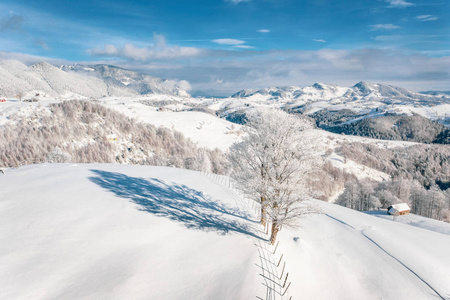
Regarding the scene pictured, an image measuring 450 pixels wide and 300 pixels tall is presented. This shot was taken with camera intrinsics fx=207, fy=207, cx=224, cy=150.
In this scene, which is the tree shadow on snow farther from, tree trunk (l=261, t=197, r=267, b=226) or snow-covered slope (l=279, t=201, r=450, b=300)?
snow-covered slope (l=279, t=201, r=450, b=300)

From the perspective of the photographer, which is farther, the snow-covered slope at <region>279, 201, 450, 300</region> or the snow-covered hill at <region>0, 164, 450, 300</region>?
the snow-covered slope at <region>279, 201, 450, 300</region>

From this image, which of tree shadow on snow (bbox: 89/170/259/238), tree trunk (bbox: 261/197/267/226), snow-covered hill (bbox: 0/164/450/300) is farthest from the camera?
tree shadow on snow (bbox: 89/170/259/238)

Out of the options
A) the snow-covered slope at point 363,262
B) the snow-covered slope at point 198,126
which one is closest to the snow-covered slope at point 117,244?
the snow-covered slope at point 363,262

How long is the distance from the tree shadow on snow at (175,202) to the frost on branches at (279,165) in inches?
169

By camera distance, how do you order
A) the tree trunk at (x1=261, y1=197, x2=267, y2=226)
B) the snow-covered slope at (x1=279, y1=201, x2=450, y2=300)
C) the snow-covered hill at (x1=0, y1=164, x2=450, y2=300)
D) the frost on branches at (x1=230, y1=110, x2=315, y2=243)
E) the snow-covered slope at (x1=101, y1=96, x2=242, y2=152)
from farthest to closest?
the snow-covered slope at (x1=101, y1=96, x2=242, y2=152) → the tree trunk at (x1=261, y1=197, x2=267, y2=226) → the frost on branches at (x1=230, y1=110, x2=315, y2=243) → the snow-covered slope at (x1=279, y1=201, x2=450, y2=300) → the snow-covered hill at (x1=0, y1=164, x2=450, y2=300)

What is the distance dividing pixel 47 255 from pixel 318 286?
17.6 metres

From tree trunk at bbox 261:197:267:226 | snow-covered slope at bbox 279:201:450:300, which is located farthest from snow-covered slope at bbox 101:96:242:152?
tree trunk at bbox 261:197:267:226

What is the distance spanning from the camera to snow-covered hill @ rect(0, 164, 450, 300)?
37.8 ft

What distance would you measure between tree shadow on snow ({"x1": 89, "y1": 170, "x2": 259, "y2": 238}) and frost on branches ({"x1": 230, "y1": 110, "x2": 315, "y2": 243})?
14.1ft

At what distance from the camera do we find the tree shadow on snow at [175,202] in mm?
18609

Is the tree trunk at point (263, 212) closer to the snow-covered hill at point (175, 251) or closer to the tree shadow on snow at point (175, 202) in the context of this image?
the snow-covered hill at point (175, 251)

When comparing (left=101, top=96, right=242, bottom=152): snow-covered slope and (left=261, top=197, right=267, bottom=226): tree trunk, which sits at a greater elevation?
(left=101, top=96, right=242, bottom=152): snow-covered slope

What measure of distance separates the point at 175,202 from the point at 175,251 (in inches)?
303

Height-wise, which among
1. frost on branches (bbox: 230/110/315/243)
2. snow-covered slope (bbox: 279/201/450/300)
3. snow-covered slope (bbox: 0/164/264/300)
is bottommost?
snow-covered slope (bbox: 279/201/450/300)
